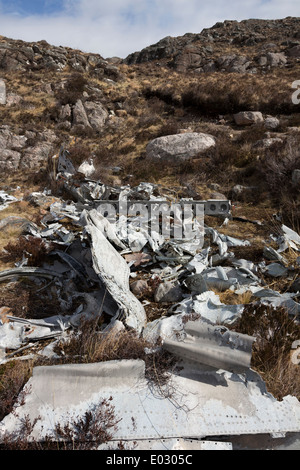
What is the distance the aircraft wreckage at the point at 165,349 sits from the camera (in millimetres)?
2439

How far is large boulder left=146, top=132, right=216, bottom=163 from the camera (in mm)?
11977

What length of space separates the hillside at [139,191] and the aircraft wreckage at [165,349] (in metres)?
0.04

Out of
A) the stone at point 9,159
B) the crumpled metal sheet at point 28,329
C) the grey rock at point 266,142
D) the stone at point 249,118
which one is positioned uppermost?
the stone at point 249,118

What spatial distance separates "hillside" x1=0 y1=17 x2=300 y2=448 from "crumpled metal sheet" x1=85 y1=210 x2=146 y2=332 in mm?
25

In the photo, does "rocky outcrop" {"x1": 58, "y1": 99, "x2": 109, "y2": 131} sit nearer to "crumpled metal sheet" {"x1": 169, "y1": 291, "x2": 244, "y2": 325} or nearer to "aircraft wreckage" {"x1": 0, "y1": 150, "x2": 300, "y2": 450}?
"aircraft wreckage" {"x1": 0, "y1": 150, "x2": 300, "y2": 450}

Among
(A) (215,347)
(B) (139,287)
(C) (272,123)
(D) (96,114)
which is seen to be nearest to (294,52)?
(C) (272,123)

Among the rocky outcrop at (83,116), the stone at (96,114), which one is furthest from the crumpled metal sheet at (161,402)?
the stone at (96,114)

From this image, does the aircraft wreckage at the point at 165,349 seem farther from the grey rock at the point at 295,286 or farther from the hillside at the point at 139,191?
the grey rock at the point at 295,286

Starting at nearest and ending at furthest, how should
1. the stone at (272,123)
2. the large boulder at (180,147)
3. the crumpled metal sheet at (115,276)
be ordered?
1. the crumpled metal sheet at (115,276)
2. the large boulder at (180,147)
3. the stone at (272,123)

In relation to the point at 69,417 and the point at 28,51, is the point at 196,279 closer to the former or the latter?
the point at 69,417

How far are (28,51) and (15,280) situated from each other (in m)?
25.6

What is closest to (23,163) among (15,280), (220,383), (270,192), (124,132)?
(124,132)

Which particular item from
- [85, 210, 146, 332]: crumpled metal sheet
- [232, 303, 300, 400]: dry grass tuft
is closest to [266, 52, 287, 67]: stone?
[85, 210, 146, 332]: crumpled metal sheet

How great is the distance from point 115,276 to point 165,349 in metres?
1.59
